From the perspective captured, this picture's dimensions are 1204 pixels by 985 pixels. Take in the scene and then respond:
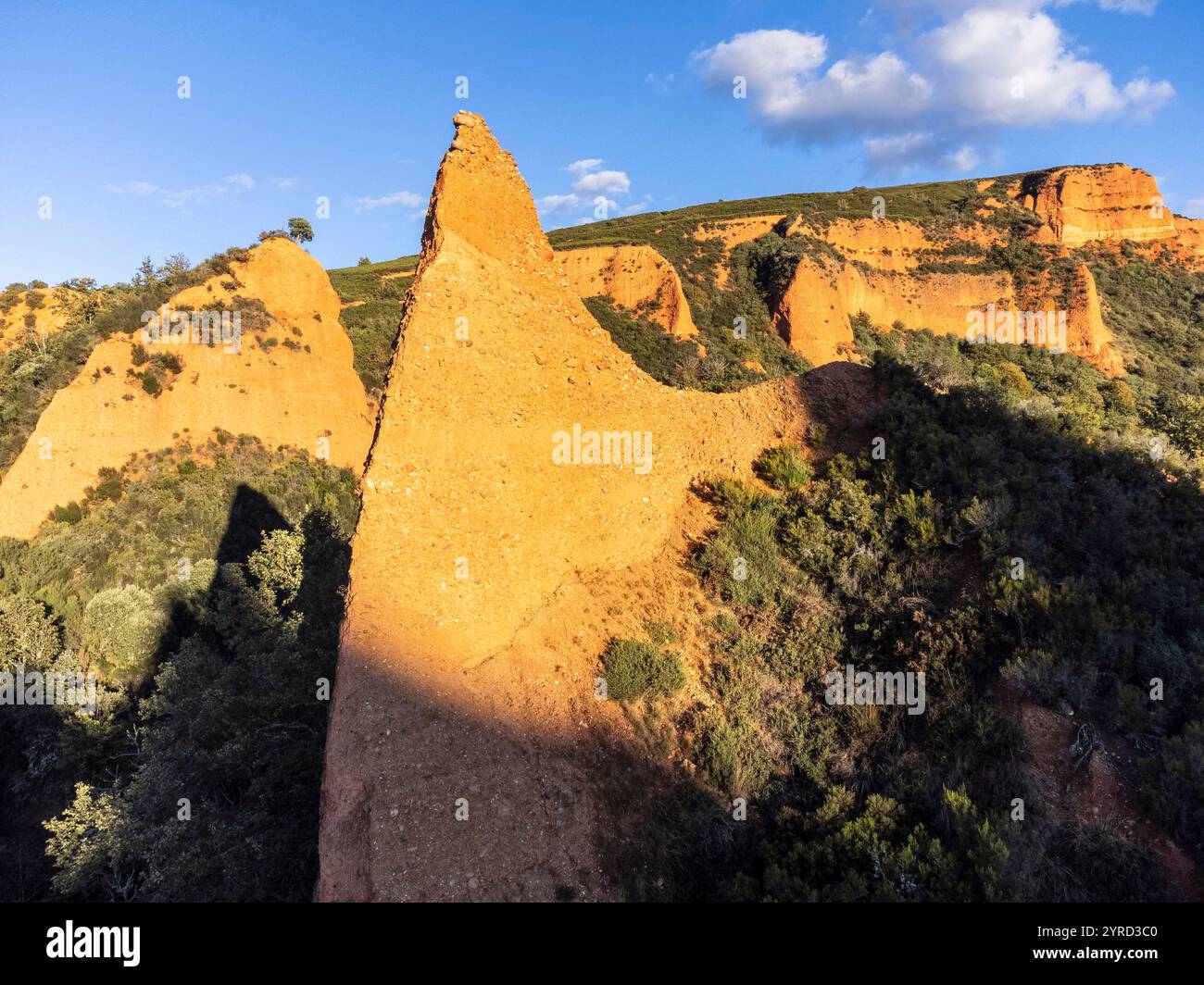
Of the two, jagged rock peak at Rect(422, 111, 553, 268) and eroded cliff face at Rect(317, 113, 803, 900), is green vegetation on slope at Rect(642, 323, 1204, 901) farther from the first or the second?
jagged rock peak at Rect(422, 111, 553, 268)

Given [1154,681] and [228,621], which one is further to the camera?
[228,621]

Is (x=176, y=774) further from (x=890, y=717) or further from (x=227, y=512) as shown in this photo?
(x=227, y=512)

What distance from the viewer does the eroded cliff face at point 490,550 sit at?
5.74 m

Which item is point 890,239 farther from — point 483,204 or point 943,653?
point 943,653

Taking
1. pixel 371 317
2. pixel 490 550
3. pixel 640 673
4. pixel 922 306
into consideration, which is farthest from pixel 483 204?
pixel 922 306

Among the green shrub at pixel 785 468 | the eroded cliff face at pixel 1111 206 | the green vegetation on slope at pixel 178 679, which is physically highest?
the eroded cliff face at pixel 1111 206

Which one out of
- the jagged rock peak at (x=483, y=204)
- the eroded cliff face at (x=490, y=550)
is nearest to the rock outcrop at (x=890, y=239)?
the jagged rock peak at (x=483, y=204)

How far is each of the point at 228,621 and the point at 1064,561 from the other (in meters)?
16.7

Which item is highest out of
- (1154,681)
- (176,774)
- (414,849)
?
(1154,681)

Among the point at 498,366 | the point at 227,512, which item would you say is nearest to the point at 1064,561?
the point at 498,366

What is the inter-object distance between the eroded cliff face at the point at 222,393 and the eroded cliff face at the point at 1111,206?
59.4 meters

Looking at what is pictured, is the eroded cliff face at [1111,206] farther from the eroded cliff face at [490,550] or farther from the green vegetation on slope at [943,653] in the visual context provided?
the eroded cliff face at [490,550]

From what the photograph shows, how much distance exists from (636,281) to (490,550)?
118 feet
